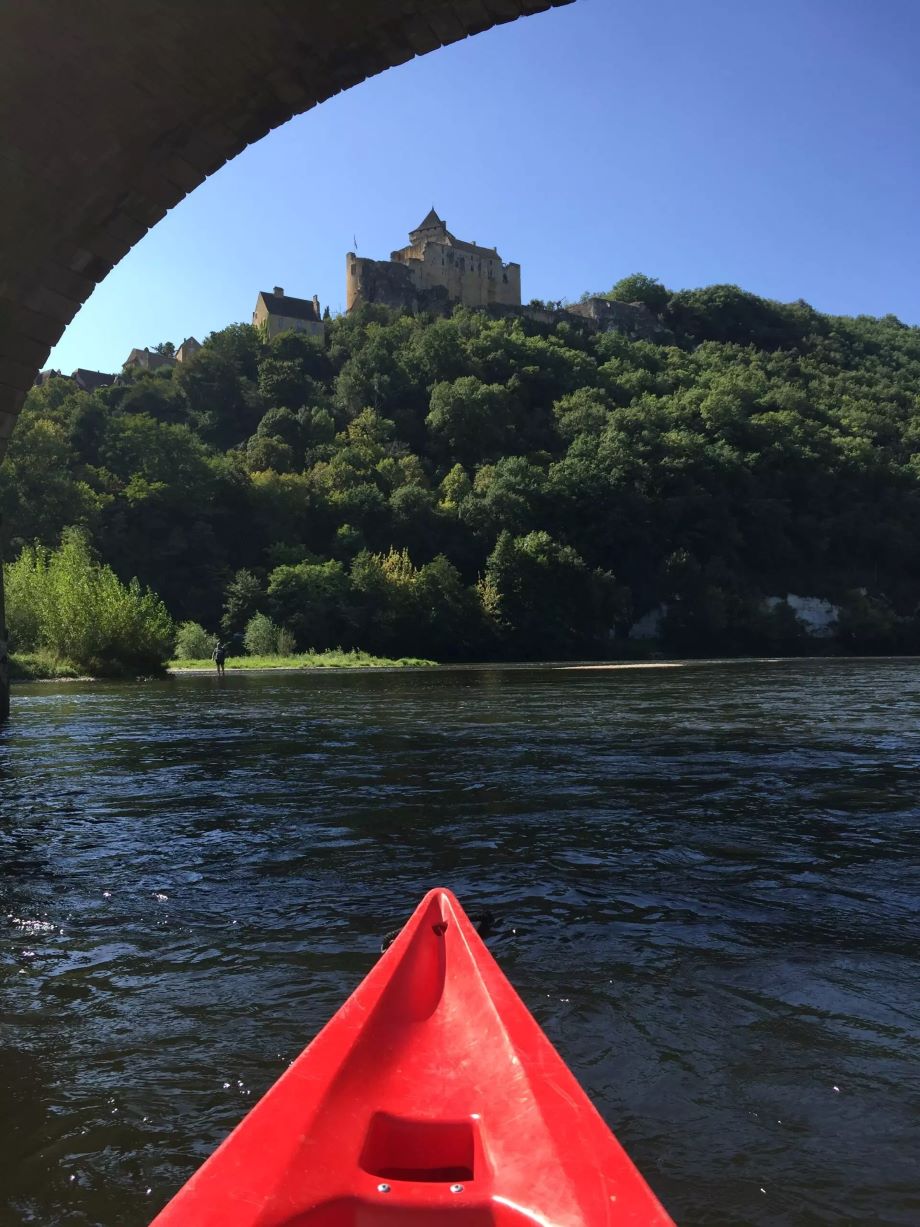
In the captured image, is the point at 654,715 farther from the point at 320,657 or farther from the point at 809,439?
the point at 809,439

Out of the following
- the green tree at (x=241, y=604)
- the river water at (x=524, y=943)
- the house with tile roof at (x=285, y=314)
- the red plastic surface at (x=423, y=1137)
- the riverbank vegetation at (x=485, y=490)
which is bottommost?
the river water at (x=524, y=943)

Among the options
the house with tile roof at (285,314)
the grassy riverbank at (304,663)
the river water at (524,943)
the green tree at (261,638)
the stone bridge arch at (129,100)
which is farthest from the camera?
→ the house with tile roof at (285,314)

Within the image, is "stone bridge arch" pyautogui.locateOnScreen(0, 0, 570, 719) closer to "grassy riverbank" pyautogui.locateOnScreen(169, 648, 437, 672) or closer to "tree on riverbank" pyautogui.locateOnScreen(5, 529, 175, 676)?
"tree on riverbank" pyautogui.locateOnScreen(5, 529, 175, 676)

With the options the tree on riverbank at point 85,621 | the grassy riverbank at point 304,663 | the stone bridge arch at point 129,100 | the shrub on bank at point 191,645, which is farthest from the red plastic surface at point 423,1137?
the shrub on bank at point 191,645

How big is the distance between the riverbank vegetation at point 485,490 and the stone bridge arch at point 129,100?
121 feet

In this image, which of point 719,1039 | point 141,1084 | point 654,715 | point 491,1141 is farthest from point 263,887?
point 654,715

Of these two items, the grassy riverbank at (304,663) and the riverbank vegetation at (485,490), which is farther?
the riverbank vegetation at (485,490)

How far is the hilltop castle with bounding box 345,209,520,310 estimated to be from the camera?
95.8 m

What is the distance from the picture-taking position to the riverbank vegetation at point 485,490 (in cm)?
5478

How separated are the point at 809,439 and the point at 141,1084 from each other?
7747 cm

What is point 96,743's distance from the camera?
38.0 feet

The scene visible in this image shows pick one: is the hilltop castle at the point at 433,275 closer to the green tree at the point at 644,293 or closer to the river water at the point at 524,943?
the green tree at the point at 644,293

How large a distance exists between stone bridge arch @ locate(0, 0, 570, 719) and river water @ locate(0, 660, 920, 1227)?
4113 millimetres

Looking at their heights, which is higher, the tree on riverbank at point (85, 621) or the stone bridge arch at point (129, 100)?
the stone bridge arch at point (129, 100)
